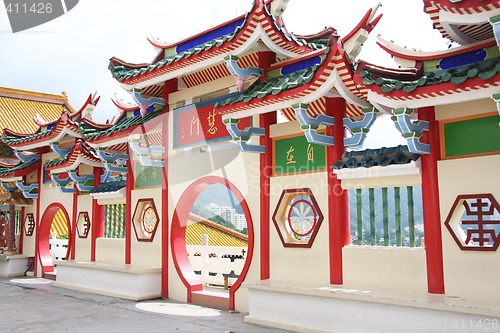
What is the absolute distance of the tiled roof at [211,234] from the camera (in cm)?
2191

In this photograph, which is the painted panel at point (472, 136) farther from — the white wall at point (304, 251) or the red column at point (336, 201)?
the white wall at point (304, 251)

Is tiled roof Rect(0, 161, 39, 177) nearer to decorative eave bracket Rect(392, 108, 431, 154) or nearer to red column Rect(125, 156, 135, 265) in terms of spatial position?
red column Rect(125, 156, 135, 265)

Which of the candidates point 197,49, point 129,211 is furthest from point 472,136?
point 129,211

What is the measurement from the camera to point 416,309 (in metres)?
5.99

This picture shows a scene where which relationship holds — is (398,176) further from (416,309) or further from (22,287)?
(22,287)

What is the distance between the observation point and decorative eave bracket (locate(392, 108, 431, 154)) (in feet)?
20.0

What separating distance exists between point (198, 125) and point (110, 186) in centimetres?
373

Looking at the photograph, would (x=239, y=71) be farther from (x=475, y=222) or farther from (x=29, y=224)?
(x=29, y=224)

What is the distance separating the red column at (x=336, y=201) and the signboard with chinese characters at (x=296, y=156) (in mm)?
227

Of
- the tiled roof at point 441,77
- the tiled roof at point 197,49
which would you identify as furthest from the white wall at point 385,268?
the tiled roof at point 197,49

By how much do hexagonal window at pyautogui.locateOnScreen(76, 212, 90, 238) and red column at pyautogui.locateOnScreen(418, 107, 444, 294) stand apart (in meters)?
9.36

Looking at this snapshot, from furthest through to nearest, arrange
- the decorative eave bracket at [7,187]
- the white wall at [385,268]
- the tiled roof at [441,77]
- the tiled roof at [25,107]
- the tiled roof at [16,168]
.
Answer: the tiled roof at [25,107] < the decorative eave bracket at [7,187] < the tiled roof at [16,168] < the white wall at [385,268] < the tiled roof at [441,77]

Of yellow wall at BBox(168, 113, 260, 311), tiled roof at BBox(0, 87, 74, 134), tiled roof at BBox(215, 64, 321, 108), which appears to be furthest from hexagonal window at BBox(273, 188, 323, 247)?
tiled roof at BBox(0, 87, 74, 134)

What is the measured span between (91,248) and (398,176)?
878cm
